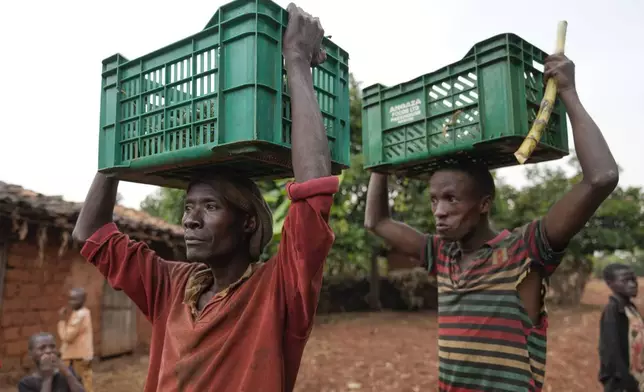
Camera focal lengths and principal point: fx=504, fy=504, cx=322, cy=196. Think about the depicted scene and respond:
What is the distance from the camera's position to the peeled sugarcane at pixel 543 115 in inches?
72.7

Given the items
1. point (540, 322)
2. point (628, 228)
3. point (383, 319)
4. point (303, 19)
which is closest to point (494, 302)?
point (540, 322)

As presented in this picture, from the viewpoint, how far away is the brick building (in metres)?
6.85

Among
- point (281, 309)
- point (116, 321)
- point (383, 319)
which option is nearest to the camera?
point (281, 309)

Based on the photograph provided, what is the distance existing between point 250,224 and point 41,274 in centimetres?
725

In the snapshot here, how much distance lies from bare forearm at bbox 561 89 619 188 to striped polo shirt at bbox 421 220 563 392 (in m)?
0.35

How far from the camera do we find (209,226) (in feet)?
5.95

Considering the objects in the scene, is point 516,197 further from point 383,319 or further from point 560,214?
point 560,214

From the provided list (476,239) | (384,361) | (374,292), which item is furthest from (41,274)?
(374,292)

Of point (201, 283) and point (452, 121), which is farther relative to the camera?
point (452, 121)

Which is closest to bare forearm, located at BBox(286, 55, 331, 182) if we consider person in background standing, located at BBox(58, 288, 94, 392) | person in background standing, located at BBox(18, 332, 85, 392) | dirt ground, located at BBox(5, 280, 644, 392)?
person in background standing, located at BBox(18, 332, 85, 392)

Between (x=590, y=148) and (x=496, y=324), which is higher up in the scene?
(x=590, y=148)

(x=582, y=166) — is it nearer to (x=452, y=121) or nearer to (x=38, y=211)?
(x=452, y=121)

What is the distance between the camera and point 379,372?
8.27 meters

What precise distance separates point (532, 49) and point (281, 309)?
64.6 inches
